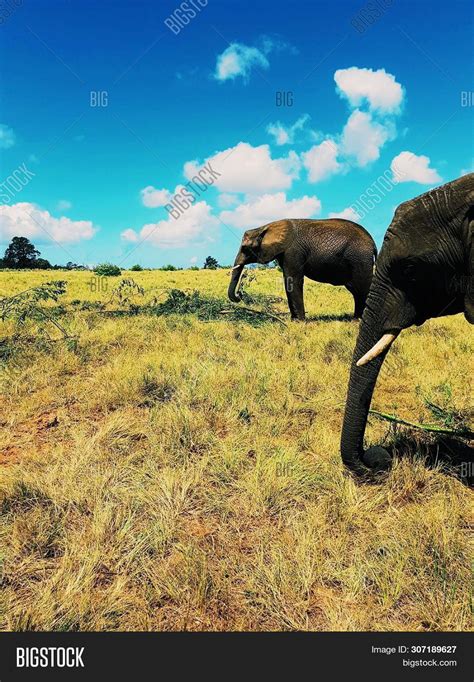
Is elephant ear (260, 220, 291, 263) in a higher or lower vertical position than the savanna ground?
higher

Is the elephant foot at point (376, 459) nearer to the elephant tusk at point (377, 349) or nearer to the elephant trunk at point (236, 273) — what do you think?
the elephant tusk at point (377, 349)

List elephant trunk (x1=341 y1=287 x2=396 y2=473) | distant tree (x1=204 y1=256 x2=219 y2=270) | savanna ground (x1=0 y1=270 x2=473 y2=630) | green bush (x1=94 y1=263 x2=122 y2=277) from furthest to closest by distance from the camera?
distant tree (x1=204 y1=256 x2=219 y2=270) → green bush (x1=94 y1=263 x2=122 y2=277) → elephant trunk (x1=341 y1=287 x2=396 y2=473) → savanna ground (x1=0 y1=270 x2=473 y2=630)

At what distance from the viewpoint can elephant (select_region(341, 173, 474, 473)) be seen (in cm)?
266

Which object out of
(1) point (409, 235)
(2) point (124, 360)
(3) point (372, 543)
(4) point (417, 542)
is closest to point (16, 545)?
(3) point (372, 543)

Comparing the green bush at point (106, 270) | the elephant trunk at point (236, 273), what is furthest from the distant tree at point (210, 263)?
the elephant trunk at point (236, 273)

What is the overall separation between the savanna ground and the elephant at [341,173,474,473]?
22.7 inches

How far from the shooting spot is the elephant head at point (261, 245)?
11.1 meters

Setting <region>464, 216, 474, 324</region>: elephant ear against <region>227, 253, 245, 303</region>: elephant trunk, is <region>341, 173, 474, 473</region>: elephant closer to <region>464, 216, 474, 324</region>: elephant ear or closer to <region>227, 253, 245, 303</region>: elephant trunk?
<region>464, 216, 474, 324</region>: elephant ear

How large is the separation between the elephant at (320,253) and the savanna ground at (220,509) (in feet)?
16.5

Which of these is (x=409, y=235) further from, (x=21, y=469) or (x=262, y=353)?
(x=262, y=353)

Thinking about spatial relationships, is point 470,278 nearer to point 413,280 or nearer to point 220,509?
point 413,280

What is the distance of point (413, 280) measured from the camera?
2.91 metres

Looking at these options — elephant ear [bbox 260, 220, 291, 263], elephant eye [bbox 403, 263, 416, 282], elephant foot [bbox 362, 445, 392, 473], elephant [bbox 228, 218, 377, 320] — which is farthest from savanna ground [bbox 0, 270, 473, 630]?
elephant ear [bbox 260, 220, 291, 263]

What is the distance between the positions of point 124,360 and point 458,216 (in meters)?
5.26
